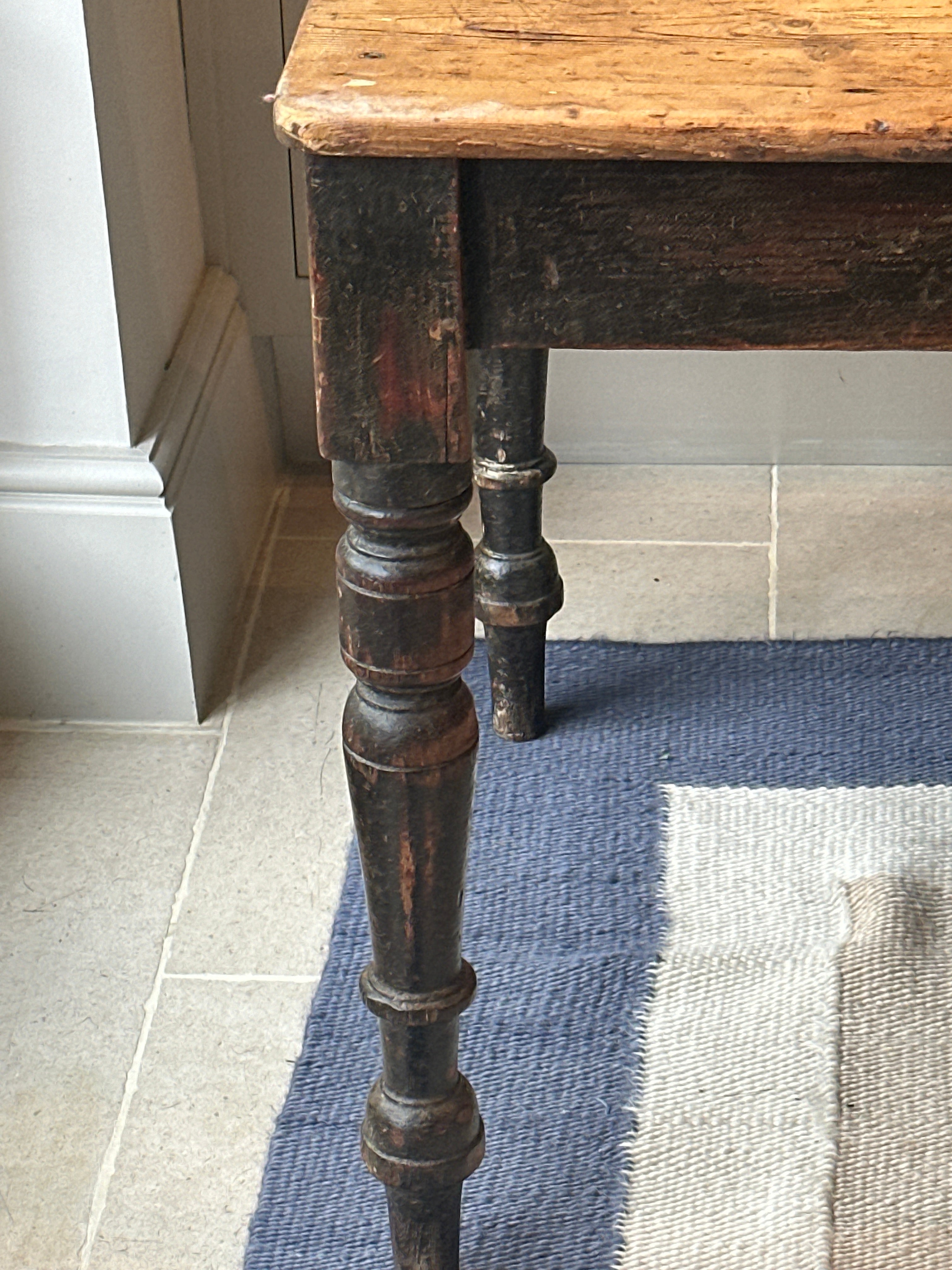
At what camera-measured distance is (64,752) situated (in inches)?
54.2

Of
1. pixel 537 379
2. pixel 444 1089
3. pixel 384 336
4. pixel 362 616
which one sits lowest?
pixel 444 1089

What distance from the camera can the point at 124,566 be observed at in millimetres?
1340

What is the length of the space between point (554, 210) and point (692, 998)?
0.66 m

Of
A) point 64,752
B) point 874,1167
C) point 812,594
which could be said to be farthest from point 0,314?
point 874,1167

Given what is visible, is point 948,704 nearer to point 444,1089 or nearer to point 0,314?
point 444,1089

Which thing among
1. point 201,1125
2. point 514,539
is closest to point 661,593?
point 514,539

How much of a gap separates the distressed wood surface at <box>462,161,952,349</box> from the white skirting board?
29.5 inches

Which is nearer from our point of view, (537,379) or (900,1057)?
(900,1057)

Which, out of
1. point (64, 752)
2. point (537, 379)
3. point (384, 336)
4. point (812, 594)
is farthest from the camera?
point (812, 594)

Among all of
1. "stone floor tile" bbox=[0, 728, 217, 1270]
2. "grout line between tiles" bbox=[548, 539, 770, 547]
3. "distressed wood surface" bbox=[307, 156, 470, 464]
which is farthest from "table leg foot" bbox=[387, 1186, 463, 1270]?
"grout line between tiles" bbox=[548, 539, 770, 547]

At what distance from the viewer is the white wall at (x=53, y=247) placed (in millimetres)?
1151

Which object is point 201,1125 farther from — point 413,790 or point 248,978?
point 413,790

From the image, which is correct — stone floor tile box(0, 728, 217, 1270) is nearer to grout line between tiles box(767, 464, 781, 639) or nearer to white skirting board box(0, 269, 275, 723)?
white skirting board box(0, 269, 275, 723)

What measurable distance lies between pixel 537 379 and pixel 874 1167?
58 centimetres
